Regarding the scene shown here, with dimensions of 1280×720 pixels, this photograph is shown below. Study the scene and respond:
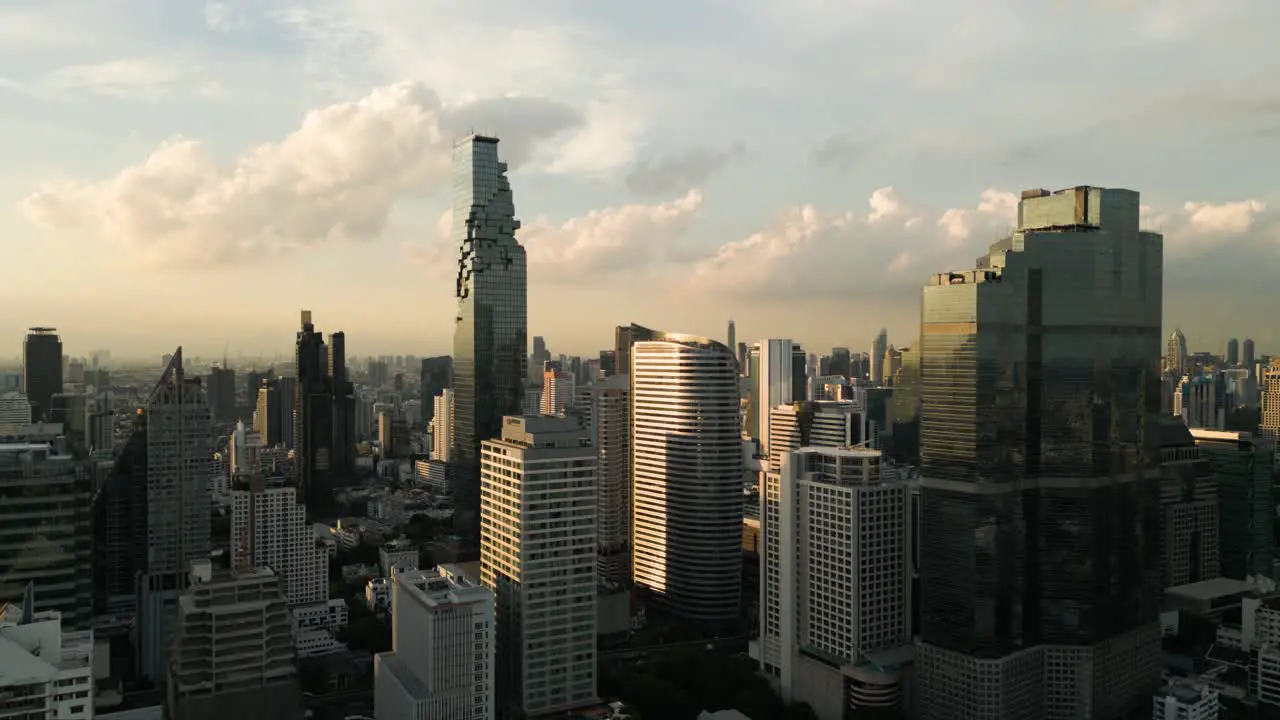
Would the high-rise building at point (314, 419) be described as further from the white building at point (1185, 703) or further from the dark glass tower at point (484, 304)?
the white building at point (1185, 703)

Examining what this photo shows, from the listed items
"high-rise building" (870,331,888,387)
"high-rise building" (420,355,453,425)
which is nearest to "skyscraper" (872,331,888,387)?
"high-rise building" (870,331,888,387)

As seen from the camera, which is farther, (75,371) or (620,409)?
(620,409)

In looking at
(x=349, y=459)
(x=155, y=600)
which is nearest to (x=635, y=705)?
(x=155, y=600)

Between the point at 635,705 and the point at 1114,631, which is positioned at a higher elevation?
the point at 1114,631

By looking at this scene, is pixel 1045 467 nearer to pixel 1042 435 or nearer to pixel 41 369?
pixel 1042 435

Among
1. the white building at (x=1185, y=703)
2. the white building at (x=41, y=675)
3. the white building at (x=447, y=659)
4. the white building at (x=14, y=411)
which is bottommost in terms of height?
the white building at (x=1185, y=703)

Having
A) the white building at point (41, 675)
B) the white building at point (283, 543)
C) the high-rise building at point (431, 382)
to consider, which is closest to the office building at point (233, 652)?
the white building at point (41, 675)

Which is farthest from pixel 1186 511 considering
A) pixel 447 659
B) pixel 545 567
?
pixel 447 659

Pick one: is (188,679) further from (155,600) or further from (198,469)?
(198,469)
